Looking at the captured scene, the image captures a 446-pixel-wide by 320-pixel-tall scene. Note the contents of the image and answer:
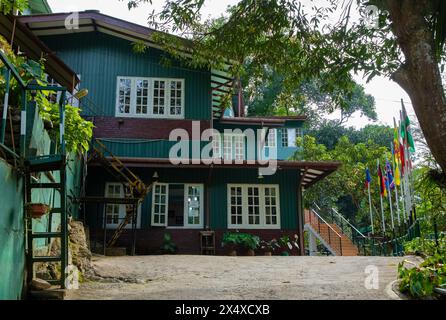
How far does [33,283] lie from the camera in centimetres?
548

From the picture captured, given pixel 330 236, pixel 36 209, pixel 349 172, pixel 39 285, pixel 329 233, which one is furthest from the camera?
pixel 349 172

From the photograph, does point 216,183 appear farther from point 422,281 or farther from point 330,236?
point 422,281

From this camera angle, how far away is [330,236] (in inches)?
818

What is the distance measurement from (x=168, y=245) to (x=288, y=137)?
45.3 feet

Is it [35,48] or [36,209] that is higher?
[35,48]

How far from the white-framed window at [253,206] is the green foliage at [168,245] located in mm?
2102

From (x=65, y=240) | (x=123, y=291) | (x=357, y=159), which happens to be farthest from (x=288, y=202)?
(x=357, y=159)

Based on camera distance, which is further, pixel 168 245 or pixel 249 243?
pixel 249 243

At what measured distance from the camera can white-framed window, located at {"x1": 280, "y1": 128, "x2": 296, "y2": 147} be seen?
26.0 m

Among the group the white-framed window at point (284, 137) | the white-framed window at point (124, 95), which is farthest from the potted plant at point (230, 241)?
the white-framed window at point (284, 137)

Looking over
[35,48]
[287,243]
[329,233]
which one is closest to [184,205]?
[287,243]

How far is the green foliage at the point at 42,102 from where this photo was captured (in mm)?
5938

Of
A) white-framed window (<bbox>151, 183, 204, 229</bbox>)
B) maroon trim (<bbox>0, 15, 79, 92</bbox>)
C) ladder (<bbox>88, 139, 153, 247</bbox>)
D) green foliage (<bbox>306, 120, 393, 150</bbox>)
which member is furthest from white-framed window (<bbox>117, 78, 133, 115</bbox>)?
green foliage (<bbox>306, 120, 393, 150</bbox>)

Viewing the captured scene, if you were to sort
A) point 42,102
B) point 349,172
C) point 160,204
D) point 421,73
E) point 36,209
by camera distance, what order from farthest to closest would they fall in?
1. point 349,172
2. point 160,204
3. point 42,102
4. point 36,209
5. point 421,73
